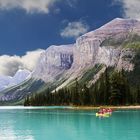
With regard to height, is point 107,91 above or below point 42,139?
above

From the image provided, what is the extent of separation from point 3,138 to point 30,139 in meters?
4.96

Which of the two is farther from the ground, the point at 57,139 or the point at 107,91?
the point at 107,91

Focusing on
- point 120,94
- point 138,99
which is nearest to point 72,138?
point 120,94

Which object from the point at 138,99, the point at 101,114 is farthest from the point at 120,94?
the point at 101,114

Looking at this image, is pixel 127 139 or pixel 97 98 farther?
pixel 97 98

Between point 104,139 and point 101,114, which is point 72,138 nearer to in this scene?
point 104,139

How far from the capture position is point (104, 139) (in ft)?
159

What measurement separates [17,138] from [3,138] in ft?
7.74

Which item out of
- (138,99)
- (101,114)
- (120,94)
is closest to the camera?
(101,114)

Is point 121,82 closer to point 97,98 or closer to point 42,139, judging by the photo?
point 97,98

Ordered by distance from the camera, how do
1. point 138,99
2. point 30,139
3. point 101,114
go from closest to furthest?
point 30,139
point 101,114
point 138,99

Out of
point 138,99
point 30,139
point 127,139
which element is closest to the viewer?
point 127,139

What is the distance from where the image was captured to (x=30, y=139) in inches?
2014

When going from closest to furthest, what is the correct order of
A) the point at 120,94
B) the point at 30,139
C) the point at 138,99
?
1. the point at 30,139
2. the point at 120,94
3. the point at 138,99
